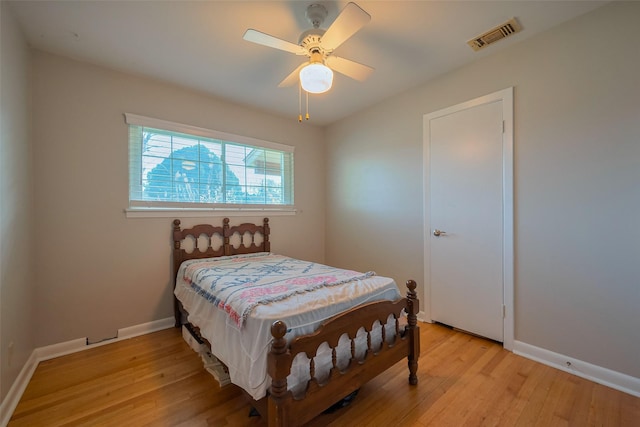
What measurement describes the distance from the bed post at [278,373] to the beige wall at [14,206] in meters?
1.68

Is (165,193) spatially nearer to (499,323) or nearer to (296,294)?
(296,294)

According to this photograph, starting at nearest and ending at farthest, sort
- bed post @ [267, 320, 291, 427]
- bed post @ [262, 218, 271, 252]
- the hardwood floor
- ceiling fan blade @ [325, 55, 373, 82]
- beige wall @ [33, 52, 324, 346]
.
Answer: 1. bed post @ [267, 320, 291, 427]
2. the hardwood floor
3. ceiling fan blade @ [325, 55, 373, 82]
4. beige wall @ [33, 52, 324, 346]
5. bed post @ [262, 218, 271, 252]

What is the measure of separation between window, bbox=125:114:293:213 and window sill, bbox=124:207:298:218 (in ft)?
0.17

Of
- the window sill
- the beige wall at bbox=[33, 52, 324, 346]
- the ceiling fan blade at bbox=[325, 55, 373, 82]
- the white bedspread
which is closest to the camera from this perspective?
the white bedspread

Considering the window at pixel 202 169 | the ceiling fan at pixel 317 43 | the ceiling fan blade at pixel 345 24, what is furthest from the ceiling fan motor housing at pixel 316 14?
the window at pixel 202 169

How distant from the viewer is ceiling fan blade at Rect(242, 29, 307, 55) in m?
1.60

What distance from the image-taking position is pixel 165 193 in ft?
9.23

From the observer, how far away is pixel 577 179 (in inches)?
76.5

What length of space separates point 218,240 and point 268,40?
7.31 feet

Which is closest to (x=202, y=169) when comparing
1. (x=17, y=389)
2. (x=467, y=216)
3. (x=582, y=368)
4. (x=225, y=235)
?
(x=225, y=235)

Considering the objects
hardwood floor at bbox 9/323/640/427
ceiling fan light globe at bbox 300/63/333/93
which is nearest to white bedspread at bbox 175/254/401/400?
hardwood floor at bbox 9/323/640/427

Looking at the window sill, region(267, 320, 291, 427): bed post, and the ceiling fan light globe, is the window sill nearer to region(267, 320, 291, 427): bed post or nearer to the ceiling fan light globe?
the ceiling fan light globe

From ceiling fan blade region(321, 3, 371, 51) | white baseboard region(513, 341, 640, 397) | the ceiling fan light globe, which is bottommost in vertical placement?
white baseboard region(513, 341, 640, 397)

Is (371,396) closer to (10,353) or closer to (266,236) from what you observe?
(266,236)
